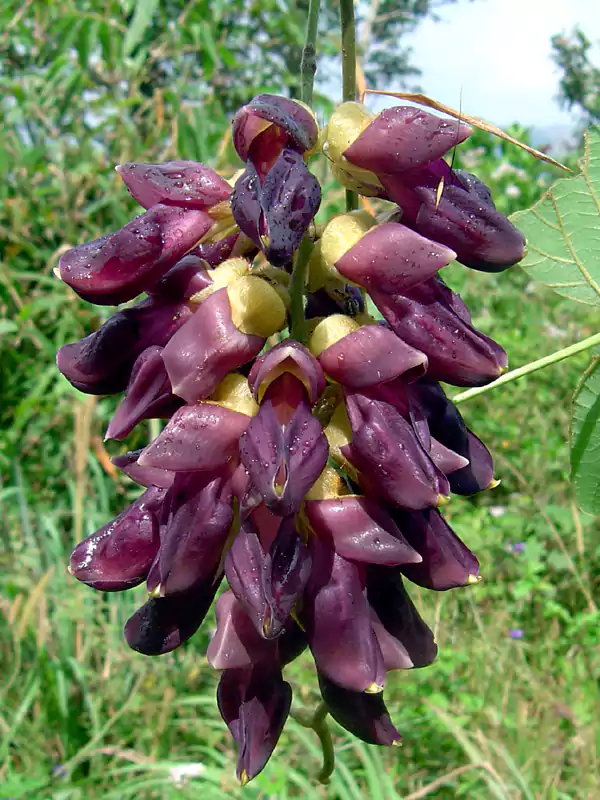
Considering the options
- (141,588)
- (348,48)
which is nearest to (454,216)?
(348,48)

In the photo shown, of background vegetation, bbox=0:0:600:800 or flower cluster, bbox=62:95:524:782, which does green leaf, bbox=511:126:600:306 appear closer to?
flower cluster, bbox=62:95:524:782

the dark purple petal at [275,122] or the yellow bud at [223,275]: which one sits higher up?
the dark purple petal at [275,122]

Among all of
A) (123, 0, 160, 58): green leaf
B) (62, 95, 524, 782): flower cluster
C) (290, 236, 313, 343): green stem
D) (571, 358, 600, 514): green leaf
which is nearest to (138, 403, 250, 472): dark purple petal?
(62, 95, 524, 782): flower cluster

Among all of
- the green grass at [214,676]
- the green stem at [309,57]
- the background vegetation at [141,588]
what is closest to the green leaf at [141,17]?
the background vegetation at [141,588]

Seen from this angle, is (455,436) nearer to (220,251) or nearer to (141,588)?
(220,251)

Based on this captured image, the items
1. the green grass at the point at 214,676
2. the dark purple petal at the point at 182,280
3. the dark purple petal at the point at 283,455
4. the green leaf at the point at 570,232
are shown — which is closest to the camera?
the dark purple petal at the point at 283,455

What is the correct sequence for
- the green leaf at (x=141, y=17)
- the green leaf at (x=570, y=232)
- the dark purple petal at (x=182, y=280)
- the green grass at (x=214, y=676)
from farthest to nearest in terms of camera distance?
→ 1. the green grass at (x=214, y=676)
2. the green leaf at (x=141, y=17)
3. the green leaf at (x=570, y=232)
4. the dark purple petal at (x=182, y=280)

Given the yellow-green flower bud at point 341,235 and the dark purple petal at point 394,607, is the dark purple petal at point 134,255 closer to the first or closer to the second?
the yellow-green flower bud at point 341,235

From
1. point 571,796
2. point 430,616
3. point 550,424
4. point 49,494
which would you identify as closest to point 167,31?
point 49,494
